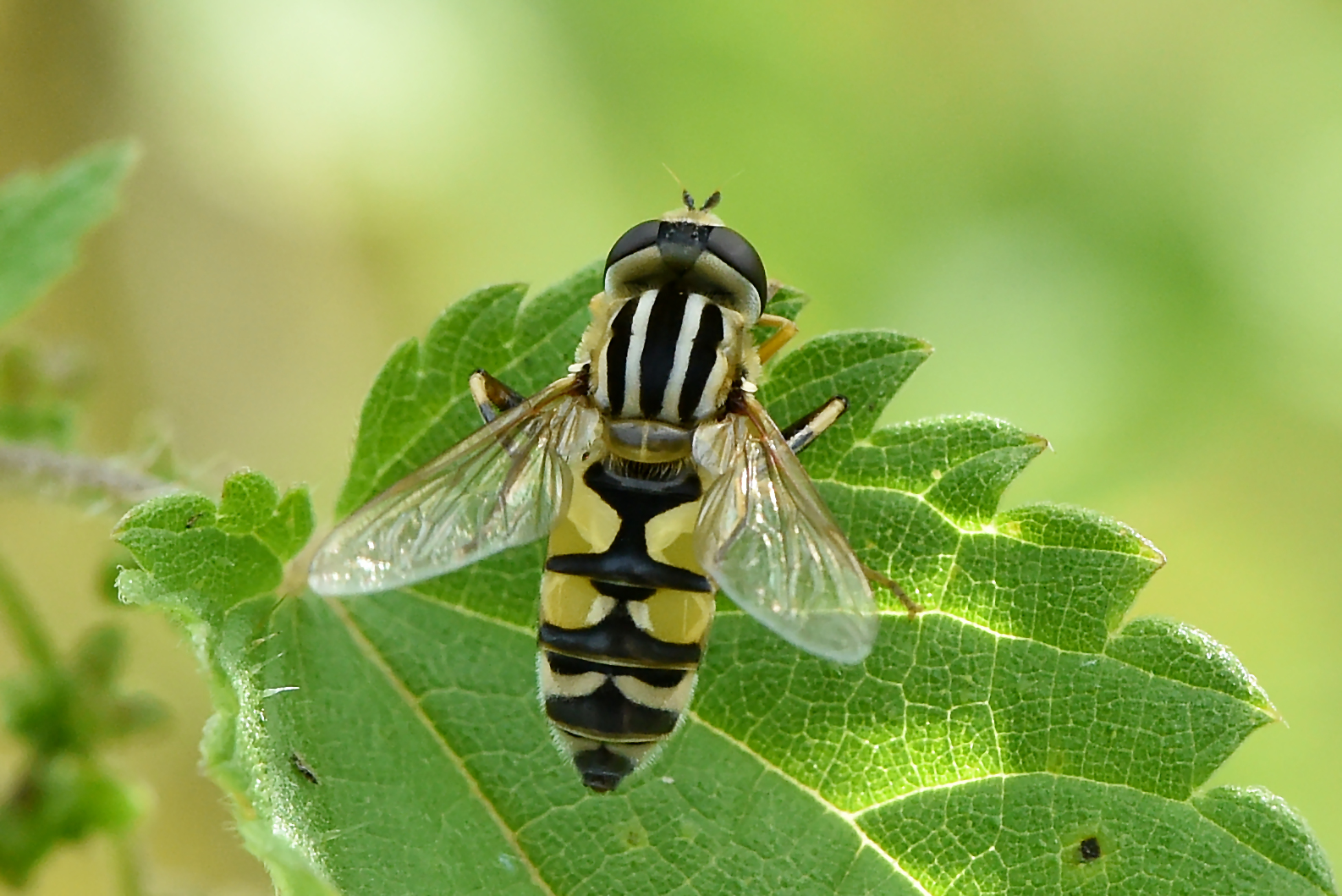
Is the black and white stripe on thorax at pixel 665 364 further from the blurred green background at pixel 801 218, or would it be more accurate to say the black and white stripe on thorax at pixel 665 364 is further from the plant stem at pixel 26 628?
the blurred green background at pixel 801 218

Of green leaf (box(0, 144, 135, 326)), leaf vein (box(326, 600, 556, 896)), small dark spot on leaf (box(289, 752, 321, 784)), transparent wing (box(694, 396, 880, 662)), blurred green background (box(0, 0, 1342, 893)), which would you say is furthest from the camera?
blurred green background (box(0, 0, 1342, 893))

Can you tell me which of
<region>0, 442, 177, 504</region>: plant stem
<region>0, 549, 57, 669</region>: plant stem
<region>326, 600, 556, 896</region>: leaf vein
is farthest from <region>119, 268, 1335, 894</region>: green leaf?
<region>0, 549, 57, 669</region>: plant stem

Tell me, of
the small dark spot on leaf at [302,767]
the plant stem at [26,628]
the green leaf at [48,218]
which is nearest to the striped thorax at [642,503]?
the small dark spot on leaf at [302,767]

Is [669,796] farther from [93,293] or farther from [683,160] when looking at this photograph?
[93,293]

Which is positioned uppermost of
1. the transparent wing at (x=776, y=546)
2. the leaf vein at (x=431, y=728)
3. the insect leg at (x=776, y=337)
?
the insect leg at (x=776, y=337)

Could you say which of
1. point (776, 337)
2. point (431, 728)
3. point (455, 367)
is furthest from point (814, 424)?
point (431, 728)

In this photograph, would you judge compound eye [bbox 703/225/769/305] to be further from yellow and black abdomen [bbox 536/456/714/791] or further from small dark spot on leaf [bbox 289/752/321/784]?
small dark spot on leaf [bbox 289/752/321/784]
